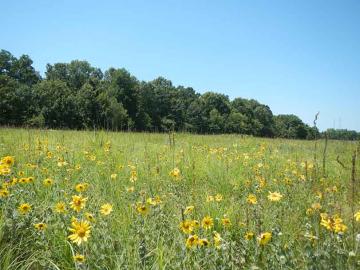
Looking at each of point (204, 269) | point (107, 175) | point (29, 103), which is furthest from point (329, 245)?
point (29, 103)

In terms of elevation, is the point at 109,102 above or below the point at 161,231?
above

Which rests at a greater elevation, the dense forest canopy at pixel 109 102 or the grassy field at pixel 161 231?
the dense forest canopy at pixel 109 102

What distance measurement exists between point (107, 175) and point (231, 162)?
2614mm

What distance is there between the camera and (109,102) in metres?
49.9

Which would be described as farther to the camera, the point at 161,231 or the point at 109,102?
the point at 109,102

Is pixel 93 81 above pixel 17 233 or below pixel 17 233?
above

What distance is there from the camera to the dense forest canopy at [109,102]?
4228 centimetres

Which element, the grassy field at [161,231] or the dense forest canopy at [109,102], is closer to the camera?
the grassy field at [161,231]

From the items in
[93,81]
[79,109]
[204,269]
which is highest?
[93,81]

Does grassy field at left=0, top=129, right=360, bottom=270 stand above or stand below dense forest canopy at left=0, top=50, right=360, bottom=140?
below

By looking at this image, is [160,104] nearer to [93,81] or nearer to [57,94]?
[93,81]

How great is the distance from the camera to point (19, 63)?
53375mm

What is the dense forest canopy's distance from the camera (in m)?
42.3

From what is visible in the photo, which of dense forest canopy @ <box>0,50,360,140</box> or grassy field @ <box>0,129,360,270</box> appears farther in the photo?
dense forest canopy @ <box>0,50,360,140</box>
